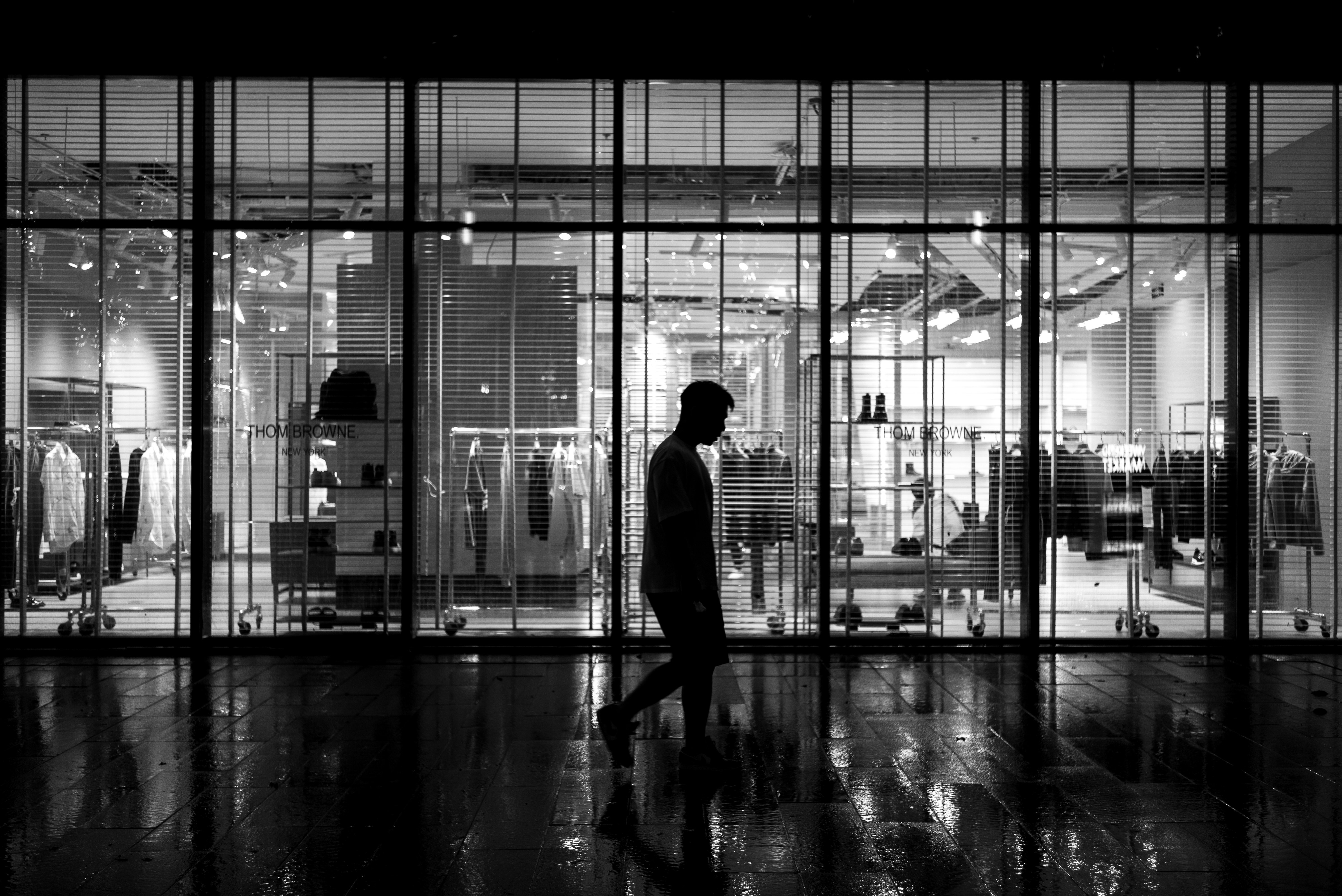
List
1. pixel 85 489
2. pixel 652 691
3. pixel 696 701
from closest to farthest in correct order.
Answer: pixel 696 701
pixel 652 691
pixel 85 489

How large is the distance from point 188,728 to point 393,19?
4877 millimetres

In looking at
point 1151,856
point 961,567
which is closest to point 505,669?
point 961,567

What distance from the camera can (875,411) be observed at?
9508mm

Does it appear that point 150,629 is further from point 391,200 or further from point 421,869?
point 421,869

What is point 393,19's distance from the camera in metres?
8.62

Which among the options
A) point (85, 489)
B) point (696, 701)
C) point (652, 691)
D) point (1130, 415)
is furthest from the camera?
point (1130, 415)

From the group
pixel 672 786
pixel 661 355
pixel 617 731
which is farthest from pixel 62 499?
pixel 672 786

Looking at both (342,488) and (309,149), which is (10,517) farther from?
(309,149)

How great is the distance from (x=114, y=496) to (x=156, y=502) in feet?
1.07

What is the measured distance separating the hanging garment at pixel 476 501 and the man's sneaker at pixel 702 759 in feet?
13.9

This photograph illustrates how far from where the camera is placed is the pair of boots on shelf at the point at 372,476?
9.45 m

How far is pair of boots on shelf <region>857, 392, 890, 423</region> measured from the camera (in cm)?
949

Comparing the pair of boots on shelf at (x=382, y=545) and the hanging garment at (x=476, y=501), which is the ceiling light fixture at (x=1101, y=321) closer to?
the hanging garment at (x=476, y=501)

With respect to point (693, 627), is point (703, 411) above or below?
above
